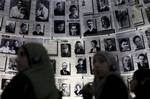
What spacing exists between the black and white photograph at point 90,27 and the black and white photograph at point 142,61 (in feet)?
1.27

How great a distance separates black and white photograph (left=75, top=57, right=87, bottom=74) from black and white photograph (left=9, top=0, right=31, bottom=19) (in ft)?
1.73

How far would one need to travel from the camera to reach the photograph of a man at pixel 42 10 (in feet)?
7.19

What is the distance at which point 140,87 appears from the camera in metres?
1.17

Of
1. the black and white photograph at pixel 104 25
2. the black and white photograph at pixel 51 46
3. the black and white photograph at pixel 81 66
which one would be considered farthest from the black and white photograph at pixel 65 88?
the black and white photograph at pixel 104 25

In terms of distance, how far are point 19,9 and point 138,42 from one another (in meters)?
0.93

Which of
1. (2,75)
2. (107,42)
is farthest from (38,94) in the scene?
(107,42)

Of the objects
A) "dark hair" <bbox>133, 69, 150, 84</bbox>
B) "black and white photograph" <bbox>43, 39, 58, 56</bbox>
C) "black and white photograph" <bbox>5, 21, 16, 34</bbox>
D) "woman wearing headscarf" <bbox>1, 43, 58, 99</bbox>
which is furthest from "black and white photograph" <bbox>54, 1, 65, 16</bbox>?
"woman wearing headscarf" <bbox>1, 43, 58, 99</bbox>

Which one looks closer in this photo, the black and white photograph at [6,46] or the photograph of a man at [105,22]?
the black and white photograph at [6,46]

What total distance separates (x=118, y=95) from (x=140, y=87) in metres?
0.27

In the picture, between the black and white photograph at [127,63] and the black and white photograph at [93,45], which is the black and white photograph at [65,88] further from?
the black and white photograph at [127,63]

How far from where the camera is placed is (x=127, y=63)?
6.69 feet

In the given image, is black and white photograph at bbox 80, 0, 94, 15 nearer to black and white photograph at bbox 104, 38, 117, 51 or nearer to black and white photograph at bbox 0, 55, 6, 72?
black and white photograph at bbox 104, 38, 117, 51

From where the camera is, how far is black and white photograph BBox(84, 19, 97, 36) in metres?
2.17

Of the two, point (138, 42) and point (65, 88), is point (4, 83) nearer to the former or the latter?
point (65, 88)
